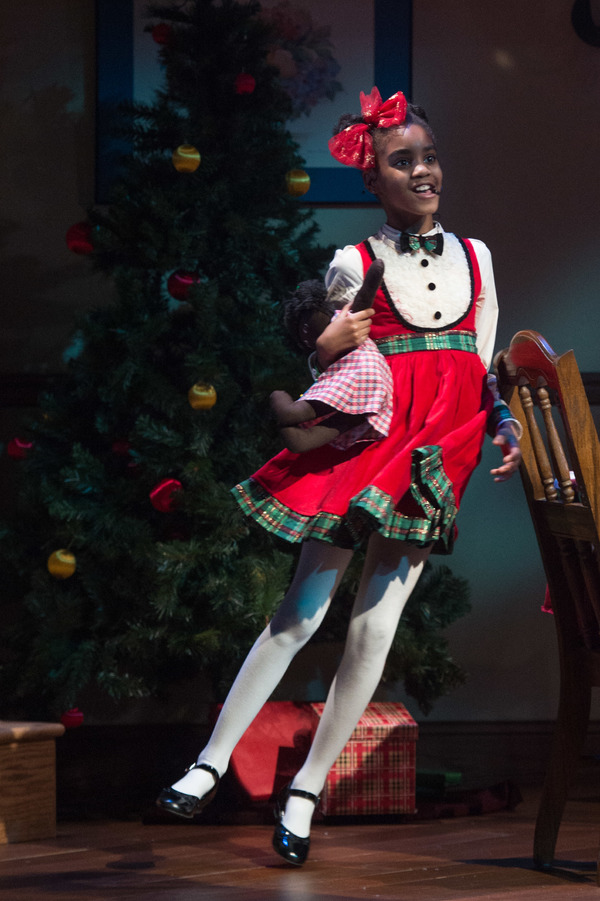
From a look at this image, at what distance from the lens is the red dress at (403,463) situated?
1886 mm

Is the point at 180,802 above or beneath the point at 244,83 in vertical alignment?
beneath

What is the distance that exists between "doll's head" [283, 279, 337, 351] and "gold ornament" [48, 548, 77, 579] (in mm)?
821

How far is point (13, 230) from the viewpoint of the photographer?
10.2ft

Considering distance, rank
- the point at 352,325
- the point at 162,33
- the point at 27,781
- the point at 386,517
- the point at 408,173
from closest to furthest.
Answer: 1. the point at 386,517
2. the point at 352,325
3. the point at 408,173
4. the point at 27,781
5. the point at 162,33

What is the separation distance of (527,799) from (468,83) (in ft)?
6.63

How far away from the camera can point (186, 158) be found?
252 centimetres

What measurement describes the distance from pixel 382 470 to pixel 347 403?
0.44ft

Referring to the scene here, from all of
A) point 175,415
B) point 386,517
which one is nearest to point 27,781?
point 175,415

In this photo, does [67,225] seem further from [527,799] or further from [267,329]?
[527,799]

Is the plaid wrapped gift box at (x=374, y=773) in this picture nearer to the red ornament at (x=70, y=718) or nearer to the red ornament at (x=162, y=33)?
the red ornament at (x=70, y=718)

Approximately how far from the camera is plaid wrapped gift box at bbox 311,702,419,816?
2.54 metres

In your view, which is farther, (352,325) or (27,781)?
(27,781)

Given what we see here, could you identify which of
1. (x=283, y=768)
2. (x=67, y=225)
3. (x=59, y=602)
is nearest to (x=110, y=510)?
(x=59, y=602)

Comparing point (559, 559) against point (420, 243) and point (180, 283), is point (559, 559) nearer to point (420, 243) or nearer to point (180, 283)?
point (420, 243)
